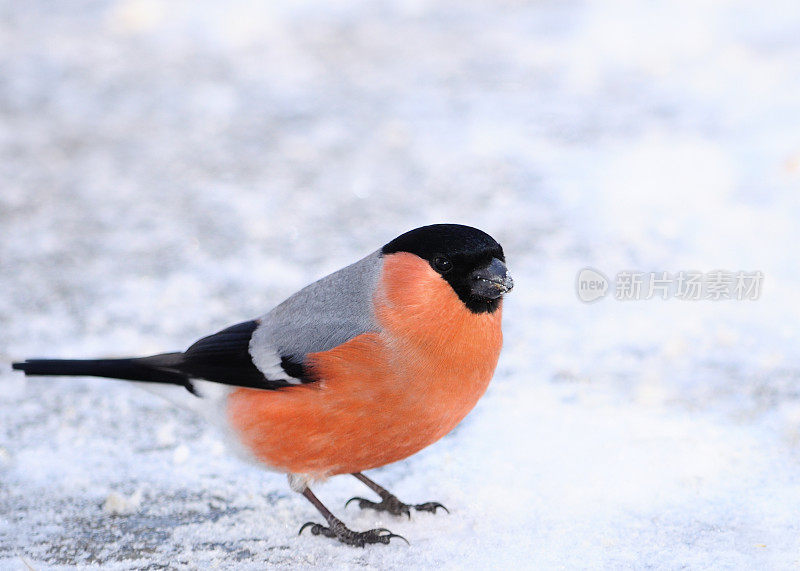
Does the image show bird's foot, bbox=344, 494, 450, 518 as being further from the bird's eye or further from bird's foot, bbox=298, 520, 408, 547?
the bird's eye

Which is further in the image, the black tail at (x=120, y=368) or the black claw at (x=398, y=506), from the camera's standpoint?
the black tail at (x=120, y=368)

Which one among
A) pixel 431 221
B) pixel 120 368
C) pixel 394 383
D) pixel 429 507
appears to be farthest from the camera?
pixel 431 221

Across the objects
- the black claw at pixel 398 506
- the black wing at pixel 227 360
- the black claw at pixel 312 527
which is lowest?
the black claw at pixel 312 527

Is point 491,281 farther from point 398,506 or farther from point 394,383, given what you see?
point 398,506

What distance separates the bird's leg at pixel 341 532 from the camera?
361 cm

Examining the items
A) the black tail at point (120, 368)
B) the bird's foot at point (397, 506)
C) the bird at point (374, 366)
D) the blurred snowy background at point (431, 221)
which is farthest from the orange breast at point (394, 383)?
the black tail at point (120, 368)

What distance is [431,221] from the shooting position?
6293 mm

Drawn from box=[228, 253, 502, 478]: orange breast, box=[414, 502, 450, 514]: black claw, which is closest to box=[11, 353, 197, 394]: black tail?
box=[228, 253, 502, 478]: orange breast

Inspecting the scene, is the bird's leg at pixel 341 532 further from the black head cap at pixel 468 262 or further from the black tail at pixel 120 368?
the black head cap at pixel 468 262

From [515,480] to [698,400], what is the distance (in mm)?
1091

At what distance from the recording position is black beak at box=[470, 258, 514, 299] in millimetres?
3373

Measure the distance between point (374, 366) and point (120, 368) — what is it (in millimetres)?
1129

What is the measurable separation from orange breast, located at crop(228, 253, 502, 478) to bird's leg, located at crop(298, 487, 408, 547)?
0.71ft

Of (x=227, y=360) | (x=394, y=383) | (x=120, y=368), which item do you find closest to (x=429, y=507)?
(x=394, y=383)
